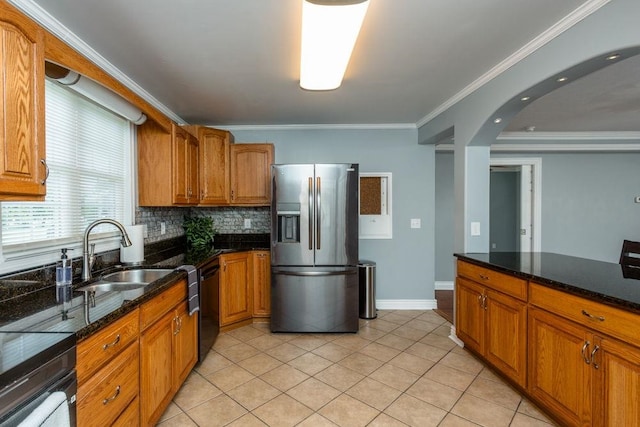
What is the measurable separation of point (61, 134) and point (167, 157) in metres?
0.89

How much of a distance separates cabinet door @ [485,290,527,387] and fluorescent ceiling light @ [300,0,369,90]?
2020 mm

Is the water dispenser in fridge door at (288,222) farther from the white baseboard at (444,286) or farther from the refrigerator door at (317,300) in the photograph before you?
the white baseboard at (444,286)

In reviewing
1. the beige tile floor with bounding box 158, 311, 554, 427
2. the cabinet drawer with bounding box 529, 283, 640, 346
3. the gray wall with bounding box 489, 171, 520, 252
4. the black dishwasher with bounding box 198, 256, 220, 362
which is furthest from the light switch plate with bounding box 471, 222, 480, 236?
the gray wall with bounding box 489, 171, 520, 252

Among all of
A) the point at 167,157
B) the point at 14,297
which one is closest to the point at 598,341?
the point at 14,297

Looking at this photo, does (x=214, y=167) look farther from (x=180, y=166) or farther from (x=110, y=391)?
(x=110, y=391)

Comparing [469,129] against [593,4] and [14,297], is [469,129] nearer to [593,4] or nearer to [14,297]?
[593,4]

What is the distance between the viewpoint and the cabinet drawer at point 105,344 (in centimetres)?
120

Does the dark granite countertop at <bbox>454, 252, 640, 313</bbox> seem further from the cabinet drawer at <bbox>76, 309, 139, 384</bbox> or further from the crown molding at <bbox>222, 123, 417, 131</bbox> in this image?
the cabinet drawer at <bbox>76, 309, 139, 384</bbox>

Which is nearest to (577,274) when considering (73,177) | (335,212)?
(335,212)

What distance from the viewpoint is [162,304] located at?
1.90 metres

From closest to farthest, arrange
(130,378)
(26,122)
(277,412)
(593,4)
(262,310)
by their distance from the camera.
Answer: (26,122)
(130,378)
(593,4)
(277,412)
(262,310)

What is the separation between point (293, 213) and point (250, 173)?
0.89 m

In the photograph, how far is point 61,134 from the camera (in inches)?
82.0

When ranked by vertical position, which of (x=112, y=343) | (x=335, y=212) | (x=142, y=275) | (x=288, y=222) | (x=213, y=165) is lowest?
(x=112, y=343)
